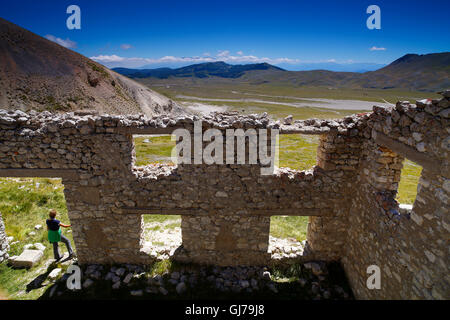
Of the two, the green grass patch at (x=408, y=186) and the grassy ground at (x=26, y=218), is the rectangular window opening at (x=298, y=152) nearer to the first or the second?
the green grass patch at (x=408, y=186)

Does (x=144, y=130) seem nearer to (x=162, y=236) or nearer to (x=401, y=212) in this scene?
(x=162, y=236)

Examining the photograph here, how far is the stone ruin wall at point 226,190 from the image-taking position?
6449 millimetres

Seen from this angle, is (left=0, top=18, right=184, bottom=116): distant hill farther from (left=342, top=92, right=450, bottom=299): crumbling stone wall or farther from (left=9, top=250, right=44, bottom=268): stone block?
(left=342, top=92, right=450, bottom=299): crumbling stone wall

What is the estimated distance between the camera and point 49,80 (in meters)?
36.6

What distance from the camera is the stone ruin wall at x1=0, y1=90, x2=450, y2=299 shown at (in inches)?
254

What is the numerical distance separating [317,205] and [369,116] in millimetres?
2999

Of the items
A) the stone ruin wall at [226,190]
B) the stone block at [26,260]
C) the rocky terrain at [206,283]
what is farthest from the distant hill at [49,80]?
the rocky terrain at [206,283]

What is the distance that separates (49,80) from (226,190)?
41.4 meters

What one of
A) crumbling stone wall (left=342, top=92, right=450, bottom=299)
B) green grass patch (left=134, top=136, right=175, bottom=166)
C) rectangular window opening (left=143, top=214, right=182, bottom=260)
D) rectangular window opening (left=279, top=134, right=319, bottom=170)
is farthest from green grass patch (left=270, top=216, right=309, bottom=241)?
green grass patch (left=134, top=136, right=175, bottom=166)

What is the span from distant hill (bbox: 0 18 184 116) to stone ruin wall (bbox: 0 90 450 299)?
32.5 meters

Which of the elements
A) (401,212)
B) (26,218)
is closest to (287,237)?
(401,212)

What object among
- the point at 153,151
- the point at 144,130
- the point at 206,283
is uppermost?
the point at 144,130

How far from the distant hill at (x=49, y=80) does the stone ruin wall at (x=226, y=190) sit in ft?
107
